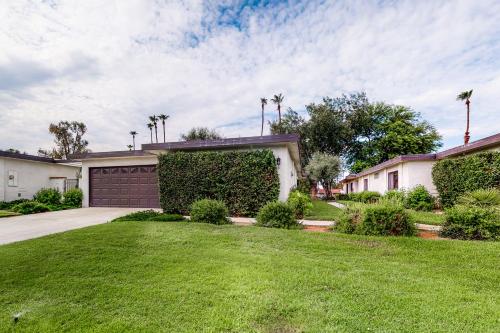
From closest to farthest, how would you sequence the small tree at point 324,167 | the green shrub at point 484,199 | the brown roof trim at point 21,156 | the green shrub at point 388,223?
the green shrub at point 388,223, the green shrub at point 484,199, the brown roof trim at point 21,156, the small tree at point 324,167

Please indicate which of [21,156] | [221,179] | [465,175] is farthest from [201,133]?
[465,175]

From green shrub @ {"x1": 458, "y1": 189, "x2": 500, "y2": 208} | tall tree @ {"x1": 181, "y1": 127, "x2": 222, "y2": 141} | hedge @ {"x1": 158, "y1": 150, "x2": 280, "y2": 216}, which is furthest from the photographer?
tall tree @ {"x1": 181, "y1": 127, "x2": 222, "y2": 141}

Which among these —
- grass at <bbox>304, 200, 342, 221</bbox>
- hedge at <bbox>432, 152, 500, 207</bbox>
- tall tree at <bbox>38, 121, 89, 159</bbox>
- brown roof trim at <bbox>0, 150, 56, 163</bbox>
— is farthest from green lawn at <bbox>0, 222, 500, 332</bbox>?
tall tree at <bbox>38, 121, 89, 159</bbox>

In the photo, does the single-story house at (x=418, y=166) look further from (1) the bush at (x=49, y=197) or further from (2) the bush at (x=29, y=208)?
(1) the bush at (x=49, y=197)

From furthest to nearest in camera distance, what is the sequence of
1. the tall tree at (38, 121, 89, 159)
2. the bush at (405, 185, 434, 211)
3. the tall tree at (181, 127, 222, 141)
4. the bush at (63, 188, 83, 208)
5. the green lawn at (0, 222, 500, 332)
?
the tall tree at (38, 121, 89, 159)
the tall tree at (181, 127, 222, 141)
the bush at (63, 188, 83, 208)
the bush at (405, 185, 434, 211)
the green lawn at (0, 222, 500, 332)

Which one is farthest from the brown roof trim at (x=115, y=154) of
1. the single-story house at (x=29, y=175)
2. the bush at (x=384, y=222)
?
the bush at (x=384, y=222)

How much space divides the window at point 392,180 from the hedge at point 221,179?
9.07 meters

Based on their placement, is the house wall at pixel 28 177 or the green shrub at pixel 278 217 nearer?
the green shrub at pixel 278 217

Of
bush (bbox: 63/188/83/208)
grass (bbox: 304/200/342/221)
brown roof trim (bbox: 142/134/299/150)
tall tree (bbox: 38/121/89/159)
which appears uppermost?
tall tree (bbox: 38/121/89/159)

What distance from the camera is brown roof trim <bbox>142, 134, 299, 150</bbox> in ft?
32.3

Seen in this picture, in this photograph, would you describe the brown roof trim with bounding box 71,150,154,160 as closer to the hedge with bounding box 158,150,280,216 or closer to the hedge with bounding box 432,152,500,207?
the hedge with bounding box 158,150,280,216

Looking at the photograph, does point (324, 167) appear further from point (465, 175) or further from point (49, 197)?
point (49, 197)

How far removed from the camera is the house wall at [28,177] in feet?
45.0

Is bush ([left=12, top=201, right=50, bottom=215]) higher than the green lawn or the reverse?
the reverse
